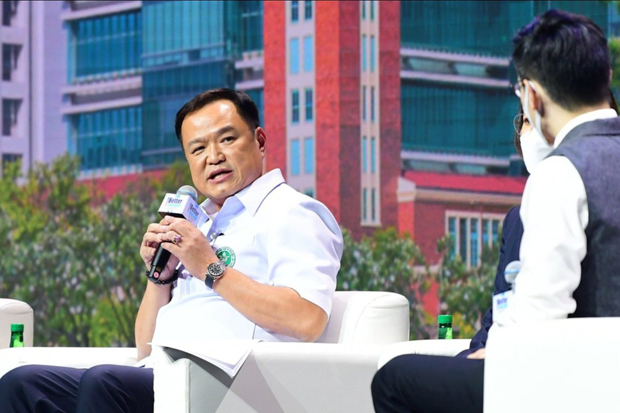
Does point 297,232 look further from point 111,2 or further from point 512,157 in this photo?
Answer: point 111,2

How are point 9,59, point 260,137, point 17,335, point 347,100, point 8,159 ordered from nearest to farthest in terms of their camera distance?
1. point 260,137
2. point 17,335
3. point 347,100
4. point 8,159
5. point 9,59

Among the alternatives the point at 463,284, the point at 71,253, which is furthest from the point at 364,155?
the point at 71,253

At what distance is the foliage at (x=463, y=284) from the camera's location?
252 inches

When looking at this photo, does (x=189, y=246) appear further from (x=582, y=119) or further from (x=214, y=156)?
(x=582, y=119)

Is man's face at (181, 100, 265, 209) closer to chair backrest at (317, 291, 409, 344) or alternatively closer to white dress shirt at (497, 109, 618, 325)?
chair backrest at (317, 291, 409, 344)

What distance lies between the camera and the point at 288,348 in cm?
230

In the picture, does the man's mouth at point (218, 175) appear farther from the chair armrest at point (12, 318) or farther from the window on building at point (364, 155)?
the window on building at point (364, 155)

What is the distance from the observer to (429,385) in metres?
1.72

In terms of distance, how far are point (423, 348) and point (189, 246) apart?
700 millimetres

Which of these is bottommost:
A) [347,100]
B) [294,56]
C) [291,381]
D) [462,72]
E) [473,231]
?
[473,231]

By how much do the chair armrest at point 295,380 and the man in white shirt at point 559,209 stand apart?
48cm

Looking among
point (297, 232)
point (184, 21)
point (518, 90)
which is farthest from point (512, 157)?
point (518, 90)

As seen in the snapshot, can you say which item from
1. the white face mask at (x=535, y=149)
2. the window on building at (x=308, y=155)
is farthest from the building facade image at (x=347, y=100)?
the white face mask at (x=535, y=149)

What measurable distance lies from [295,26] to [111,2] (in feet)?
4.66
